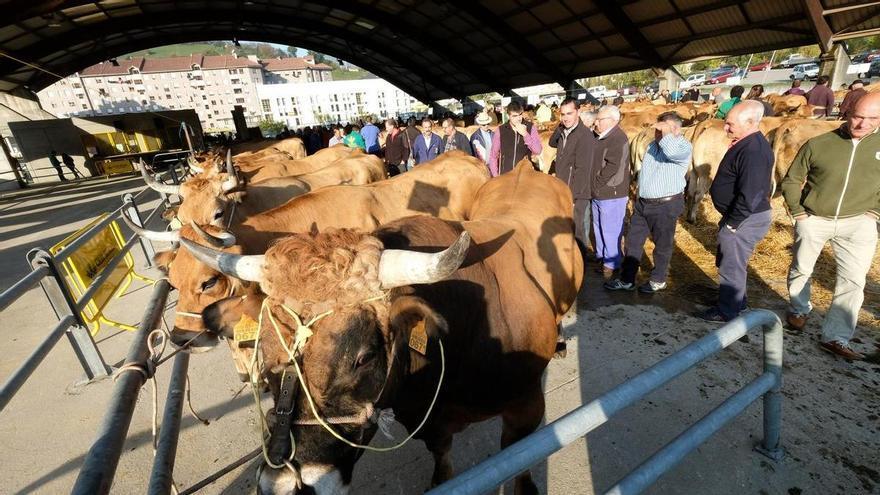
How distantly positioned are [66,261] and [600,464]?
5.71 metres

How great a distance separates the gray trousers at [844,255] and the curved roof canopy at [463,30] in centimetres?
1820

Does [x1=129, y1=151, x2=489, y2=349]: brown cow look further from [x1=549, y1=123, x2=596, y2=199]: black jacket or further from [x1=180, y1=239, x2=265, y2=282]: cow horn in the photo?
[x1=549, y1=123, x2=596, y2=199]: black jacket

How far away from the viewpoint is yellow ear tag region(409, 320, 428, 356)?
1.93 meters

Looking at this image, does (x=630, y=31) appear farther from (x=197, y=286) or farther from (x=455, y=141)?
(x=197, y=286)

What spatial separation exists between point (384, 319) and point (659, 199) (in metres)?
4.74

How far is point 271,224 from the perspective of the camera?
4.18 metres

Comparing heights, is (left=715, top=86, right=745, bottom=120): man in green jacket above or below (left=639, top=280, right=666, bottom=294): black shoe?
above

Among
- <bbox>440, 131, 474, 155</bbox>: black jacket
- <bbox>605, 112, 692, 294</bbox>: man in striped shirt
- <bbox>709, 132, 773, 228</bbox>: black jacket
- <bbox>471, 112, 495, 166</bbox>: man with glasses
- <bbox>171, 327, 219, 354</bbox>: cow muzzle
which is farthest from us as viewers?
<bbox>440, 131, 474, 155</bbox>: black jacket

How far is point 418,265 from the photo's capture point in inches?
68.5

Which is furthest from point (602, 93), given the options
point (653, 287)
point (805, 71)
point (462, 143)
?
point (653, 287)

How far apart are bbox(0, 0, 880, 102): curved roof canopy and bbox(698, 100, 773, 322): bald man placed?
59.5 feet

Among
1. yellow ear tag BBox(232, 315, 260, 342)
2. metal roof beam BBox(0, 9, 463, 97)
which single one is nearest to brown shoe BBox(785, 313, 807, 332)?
yellow ear tag BBox(232, 315, 260, 342)

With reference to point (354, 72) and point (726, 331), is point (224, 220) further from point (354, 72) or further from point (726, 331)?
point (354, 72)

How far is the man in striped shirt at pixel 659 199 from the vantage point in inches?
189
